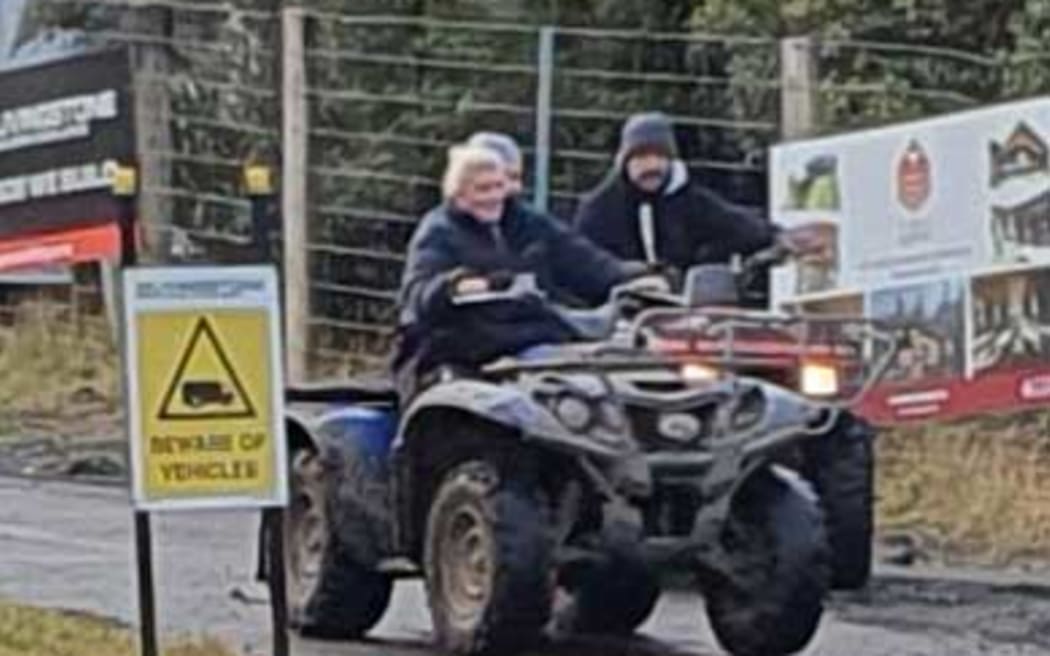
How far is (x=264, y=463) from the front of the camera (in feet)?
32.1

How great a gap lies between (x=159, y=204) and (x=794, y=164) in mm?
5921

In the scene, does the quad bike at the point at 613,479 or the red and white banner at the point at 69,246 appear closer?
the quad bike at the point at 613,479

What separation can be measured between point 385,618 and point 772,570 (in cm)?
198

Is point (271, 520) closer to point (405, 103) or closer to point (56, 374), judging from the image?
point (405, 103)

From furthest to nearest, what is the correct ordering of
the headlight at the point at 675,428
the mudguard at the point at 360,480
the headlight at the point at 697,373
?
the mudguard at the point at 360,480 < the headlight at the point at 697,373 < the headlight at the point at 675,428

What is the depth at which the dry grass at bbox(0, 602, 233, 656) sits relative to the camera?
11359 mm

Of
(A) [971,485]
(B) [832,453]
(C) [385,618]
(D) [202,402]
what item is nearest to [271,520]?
(D) [202,402]

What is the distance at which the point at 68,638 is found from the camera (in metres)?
11.7

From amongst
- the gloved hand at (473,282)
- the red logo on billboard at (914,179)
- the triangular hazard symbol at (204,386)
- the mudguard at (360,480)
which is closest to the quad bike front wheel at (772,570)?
the gloved hand at (473,282)

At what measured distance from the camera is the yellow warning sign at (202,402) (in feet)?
31.7

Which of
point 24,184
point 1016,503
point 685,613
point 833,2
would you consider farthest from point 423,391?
point 24,184

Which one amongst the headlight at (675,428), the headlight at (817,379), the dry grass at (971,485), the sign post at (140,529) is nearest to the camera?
the sign post at (140,529)

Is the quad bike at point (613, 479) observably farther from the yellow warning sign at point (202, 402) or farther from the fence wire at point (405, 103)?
the fence wire at point (405, 103)

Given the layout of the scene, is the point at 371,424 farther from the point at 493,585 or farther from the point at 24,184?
the point at 24,184
